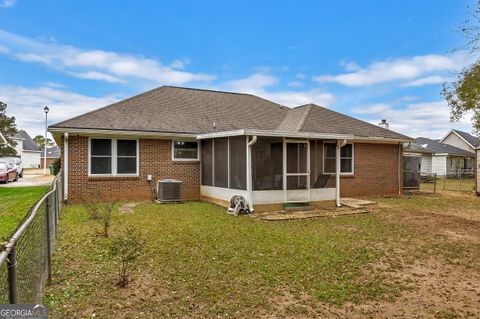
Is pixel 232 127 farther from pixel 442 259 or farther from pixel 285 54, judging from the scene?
pixel 442 259

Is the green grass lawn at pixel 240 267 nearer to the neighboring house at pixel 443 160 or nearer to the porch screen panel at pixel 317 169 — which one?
the porch screen panel at pixel 317 169

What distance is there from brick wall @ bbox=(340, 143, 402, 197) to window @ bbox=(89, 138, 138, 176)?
933cm

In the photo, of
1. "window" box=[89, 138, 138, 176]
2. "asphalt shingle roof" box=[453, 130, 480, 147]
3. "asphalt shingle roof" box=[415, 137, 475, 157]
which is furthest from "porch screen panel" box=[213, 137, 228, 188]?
"asphalt shingle roof" box=[453, 130, 480, 147]

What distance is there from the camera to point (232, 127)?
15305mm

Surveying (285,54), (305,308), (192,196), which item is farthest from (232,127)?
(305,308)

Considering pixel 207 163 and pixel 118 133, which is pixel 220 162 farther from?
pixel 118 133

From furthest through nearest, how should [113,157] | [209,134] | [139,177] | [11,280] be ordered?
[139,177] < [113,157] < [209,134] < [11,280]

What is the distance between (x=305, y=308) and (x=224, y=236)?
3.53 m

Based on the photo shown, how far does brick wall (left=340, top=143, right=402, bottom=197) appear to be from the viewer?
15.5 meters

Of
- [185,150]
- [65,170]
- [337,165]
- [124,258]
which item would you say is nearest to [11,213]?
[65,170]

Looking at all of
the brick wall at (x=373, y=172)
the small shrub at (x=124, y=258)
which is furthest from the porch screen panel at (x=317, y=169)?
the small shrub at (x=124, y=258)

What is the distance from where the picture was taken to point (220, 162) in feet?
39.3

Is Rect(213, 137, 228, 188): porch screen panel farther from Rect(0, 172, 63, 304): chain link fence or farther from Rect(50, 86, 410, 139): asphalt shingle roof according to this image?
Rect(0, 172, 63, 304): chain link fence

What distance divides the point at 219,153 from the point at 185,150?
2178mm
